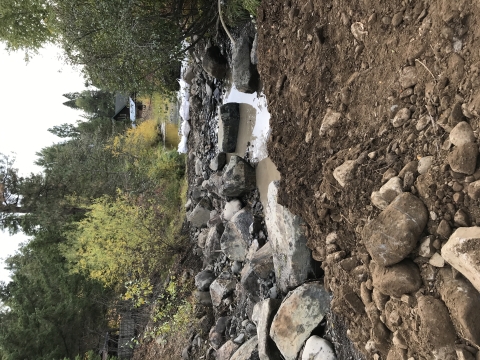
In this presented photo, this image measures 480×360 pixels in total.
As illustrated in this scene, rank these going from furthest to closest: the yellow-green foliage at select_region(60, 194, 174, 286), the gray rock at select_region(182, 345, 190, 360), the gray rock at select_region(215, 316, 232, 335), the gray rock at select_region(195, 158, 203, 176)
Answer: the gray rock at select_region(195, 158, 203, 176), the yellow-green foliage at select_region(60, 194, 174, 286), the gray rock at select_region(182, 345, 190, 360), the gray rock at select_region(215, 316, 232, 335)

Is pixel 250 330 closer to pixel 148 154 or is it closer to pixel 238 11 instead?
pixel 238 11

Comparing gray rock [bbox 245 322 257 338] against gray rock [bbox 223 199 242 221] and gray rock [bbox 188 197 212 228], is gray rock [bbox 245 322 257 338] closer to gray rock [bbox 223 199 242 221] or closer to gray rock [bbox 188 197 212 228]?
gray rock [bbox 223 199 242 221]

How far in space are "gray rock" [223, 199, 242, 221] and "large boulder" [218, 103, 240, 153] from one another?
1145mm

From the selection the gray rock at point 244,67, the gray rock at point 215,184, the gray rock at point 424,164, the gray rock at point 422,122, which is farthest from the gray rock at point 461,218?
the gray rock at point 215,184

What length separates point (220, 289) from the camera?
6590 mm

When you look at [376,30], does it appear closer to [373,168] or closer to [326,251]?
[373,168]

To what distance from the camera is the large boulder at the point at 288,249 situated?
434 centimetres

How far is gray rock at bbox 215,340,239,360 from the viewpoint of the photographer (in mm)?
5512

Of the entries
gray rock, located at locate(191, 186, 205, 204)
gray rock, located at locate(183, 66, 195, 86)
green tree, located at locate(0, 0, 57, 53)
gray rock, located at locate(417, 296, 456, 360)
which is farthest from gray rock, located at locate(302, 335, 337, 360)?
green tree, located at locate(0, 0, 57, 53)

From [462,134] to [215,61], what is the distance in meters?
5.89

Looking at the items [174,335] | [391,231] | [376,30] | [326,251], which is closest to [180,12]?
[376,30]

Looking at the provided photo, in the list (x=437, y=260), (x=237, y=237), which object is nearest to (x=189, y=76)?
(x=237, y=237)

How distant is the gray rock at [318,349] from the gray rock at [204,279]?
3567 millimetres

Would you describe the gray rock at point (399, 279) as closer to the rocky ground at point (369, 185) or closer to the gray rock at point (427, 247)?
the rocky ground at point (369, 185)
